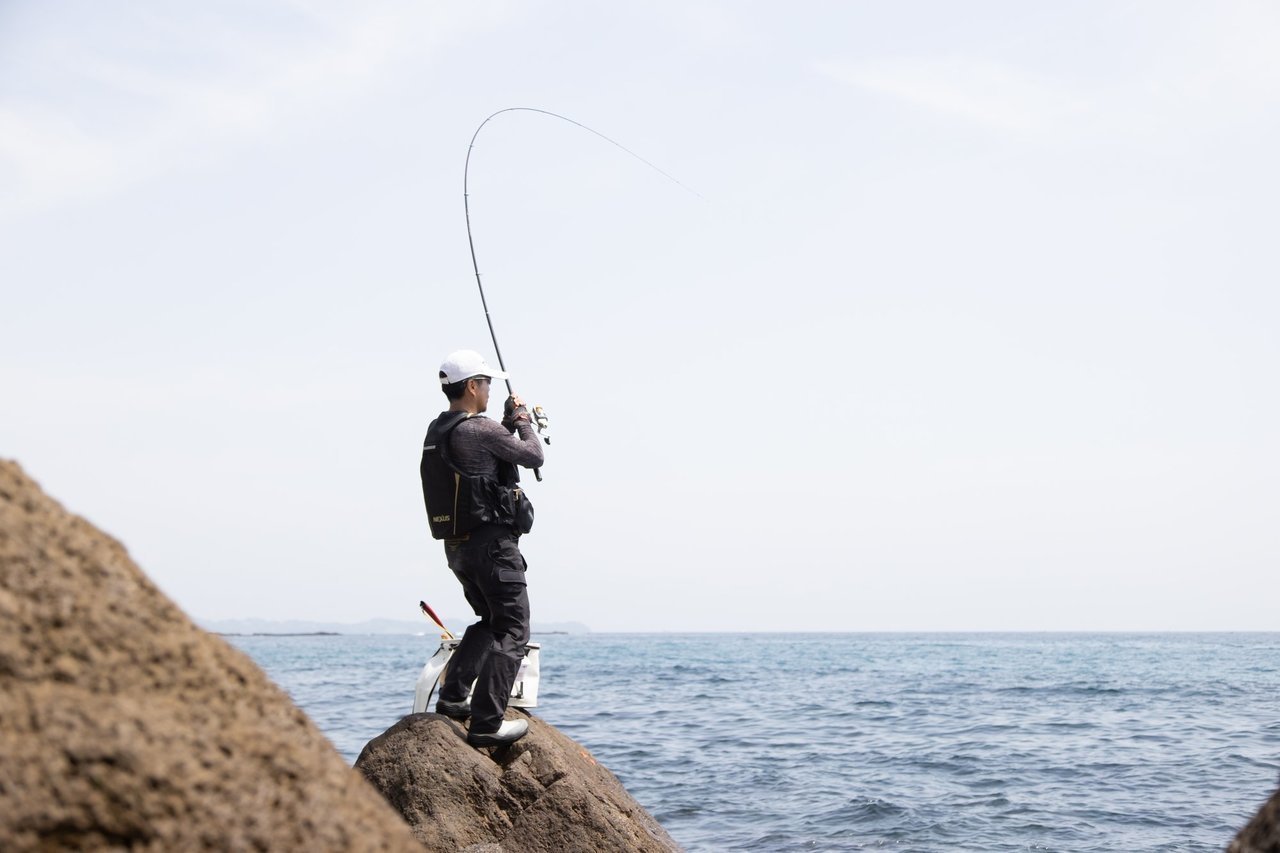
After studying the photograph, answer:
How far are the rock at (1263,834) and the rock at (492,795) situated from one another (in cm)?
404

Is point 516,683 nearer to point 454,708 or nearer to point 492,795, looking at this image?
point 454,708

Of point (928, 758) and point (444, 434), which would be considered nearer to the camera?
point (444, 434)

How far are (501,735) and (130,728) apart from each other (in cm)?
424

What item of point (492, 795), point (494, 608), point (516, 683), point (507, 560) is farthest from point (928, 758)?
point (507, 560)

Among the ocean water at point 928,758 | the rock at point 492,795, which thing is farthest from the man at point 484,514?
the ocean water at point 928,758

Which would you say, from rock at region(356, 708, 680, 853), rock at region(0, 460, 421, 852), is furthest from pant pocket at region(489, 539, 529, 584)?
rock at region(0, 460, 421, 852)

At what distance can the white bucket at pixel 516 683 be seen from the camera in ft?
21.1

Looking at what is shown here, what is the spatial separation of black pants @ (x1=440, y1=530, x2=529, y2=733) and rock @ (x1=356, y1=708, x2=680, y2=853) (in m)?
0.26

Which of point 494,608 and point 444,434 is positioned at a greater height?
point 444,434

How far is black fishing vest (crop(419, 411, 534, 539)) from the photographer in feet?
19.2

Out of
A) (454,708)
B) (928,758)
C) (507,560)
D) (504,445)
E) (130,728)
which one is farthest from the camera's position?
(928,758)

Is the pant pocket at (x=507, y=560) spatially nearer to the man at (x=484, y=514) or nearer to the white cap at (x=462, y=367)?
the man at (x=484, y=514)

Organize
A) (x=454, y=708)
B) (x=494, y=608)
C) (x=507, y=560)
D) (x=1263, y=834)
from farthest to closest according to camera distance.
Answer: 1. (x=454, y=708)
2. (x=494, y=608)
3. (x=507, y=560)
4. (x=1263, y=834)

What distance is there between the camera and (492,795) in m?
6.10
